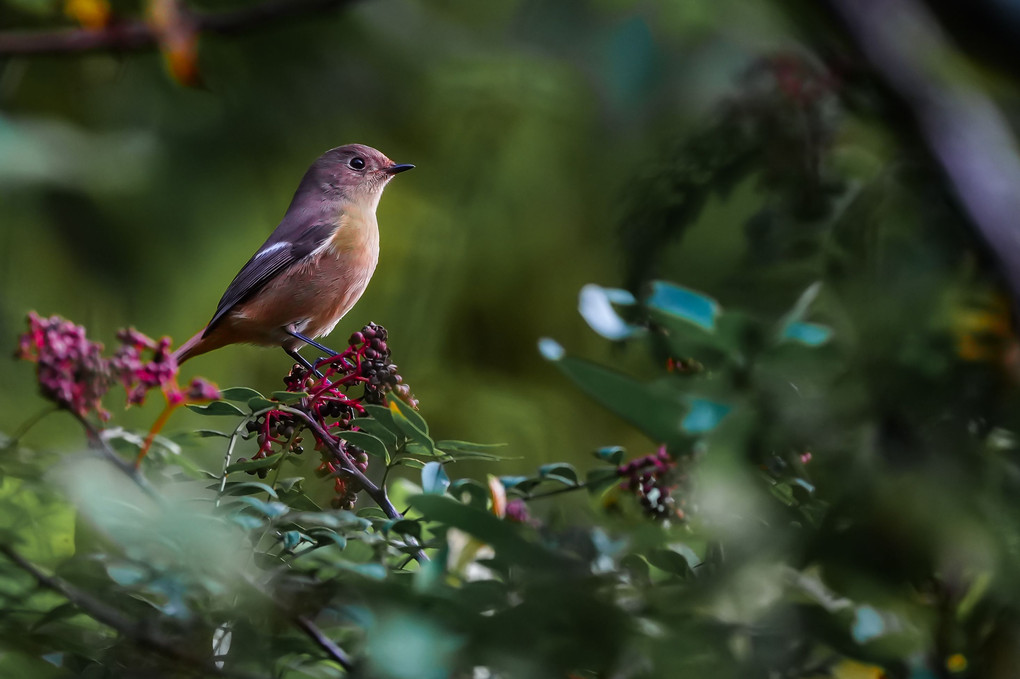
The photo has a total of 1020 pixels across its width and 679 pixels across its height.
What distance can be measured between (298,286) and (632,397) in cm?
197

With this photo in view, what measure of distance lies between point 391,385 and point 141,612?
25.6 inches

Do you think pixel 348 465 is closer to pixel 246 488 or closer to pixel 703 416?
pixel 246 488

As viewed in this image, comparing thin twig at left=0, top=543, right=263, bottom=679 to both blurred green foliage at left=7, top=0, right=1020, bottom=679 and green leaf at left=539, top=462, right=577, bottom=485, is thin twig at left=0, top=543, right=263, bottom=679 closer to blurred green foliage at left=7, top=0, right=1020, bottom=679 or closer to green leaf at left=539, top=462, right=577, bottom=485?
blurred green foliage at left=7, top=0, right=1020, bottom=679

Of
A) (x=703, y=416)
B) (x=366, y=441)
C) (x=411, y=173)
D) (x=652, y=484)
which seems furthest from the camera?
(x=411, y=173)


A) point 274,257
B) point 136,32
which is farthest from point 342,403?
point 136,32

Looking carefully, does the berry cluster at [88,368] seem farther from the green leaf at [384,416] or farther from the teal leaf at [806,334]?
the teal leaf at [806,334]

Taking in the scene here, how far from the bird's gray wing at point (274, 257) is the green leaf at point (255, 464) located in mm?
1262

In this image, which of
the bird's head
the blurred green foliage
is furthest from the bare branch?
the bird's head

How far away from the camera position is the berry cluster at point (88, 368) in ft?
2.80

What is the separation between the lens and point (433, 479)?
1.19m

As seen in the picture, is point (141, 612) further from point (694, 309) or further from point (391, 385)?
point (391, 385)

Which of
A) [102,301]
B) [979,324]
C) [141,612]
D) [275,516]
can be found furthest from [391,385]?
[102,301]

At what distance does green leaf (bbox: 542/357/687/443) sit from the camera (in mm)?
704

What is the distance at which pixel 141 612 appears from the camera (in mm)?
864
